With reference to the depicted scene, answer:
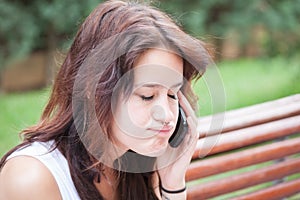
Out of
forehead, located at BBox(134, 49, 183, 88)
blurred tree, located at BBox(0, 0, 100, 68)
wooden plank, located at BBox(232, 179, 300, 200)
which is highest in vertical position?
forehead, located at BBox(134, 49, 183, 88)

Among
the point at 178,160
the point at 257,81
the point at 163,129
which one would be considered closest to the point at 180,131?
the point at 178,160

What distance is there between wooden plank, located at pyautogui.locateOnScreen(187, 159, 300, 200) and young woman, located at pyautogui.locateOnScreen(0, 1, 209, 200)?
0.39 m

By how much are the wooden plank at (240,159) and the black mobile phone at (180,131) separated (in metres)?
0.16

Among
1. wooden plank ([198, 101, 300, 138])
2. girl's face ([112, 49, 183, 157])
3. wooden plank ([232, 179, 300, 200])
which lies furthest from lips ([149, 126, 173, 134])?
wooden plank ([232, 179, 300, 200])

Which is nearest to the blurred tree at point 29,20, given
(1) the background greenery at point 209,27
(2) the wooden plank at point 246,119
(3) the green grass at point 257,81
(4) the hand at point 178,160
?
(1) the background greenery at point 209,27

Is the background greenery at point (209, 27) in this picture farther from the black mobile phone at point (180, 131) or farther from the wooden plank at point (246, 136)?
the black mobile phone at point (180, 131)

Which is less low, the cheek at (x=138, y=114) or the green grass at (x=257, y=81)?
the cheek at (x=138, y=114)

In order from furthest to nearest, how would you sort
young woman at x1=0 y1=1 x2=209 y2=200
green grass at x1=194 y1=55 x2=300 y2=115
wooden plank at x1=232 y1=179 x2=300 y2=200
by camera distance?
green grass at x1=194 y1=55 x2=300 y2=115 < wooden plank at x1=232 y1=179 x2=300 y2=200 < young woman at x1=0 y1=1 x2=209 y2=200

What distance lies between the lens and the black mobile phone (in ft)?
4.80

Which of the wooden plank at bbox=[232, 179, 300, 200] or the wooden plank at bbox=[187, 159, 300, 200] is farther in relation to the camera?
the wooden plank at bbox=[232, 179, 300, 200]

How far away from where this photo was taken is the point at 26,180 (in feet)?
4.01

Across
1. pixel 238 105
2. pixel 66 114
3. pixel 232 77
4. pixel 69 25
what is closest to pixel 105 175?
pixel 66 114

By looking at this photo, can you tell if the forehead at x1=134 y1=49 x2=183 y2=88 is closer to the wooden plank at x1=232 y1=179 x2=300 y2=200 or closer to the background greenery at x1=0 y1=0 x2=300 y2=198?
the wooden plank at x1=232 y1=179 x2=300 y2=200

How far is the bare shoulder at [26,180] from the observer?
3.99 ft
